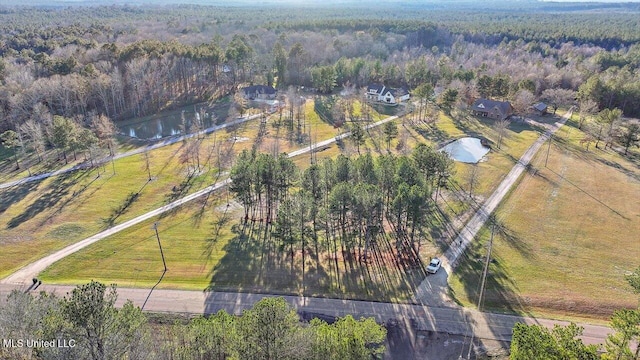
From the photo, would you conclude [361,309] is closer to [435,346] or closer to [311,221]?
[435,346]

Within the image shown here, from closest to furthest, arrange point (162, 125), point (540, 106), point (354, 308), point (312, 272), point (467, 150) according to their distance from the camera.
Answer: point (354, 308), point (312, 272), point (467, 150), point (162, 125), point (540, 106)

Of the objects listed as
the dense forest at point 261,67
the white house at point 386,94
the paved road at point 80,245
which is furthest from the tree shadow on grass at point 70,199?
the white house at point 386,94

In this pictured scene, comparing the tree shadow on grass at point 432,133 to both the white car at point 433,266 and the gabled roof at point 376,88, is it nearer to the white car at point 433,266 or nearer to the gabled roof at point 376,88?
the gabled roof at point 376,88

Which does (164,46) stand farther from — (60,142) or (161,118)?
(60,142)

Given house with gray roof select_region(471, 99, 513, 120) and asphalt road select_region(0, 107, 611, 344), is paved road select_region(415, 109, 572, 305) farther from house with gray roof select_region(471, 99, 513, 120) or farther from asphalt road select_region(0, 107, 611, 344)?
house with gray roof select_region(471, 99, 513, 120)

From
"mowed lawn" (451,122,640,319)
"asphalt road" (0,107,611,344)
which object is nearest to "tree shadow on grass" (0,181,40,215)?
"asphalt road" (0,107,611,344)

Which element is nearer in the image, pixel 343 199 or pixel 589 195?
pixel 343 199

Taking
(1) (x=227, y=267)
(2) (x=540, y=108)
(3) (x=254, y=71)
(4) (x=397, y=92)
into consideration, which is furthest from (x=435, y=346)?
(3) (x=254, y=71)
